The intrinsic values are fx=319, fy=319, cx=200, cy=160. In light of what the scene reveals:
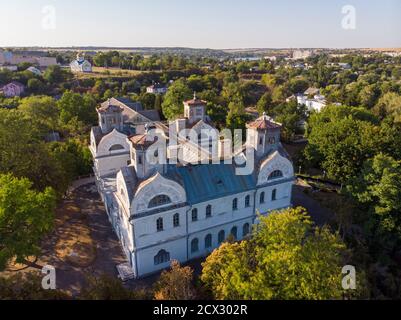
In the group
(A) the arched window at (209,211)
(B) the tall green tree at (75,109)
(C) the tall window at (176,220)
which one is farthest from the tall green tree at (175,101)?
(C) the tall window at (176,220)

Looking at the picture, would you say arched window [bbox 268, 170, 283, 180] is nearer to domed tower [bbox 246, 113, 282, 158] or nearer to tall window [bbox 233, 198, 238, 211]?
domed tower [bbox 246, 113, 282, 158]

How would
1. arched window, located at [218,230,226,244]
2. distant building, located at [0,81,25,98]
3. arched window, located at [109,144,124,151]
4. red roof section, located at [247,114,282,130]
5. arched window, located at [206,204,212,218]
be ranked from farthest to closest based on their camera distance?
distant building, located at [0,81,25,98] < arched window, located at [109,144,124,151] < arched window, located at [218,230,226,244] < red roof section, located at [247,114,282,130] < arched window, located at [206,204,212,218]

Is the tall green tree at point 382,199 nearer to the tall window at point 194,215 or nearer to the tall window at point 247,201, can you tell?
the tall window at point 247,201

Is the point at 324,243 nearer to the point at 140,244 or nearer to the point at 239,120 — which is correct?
the point at 140,244

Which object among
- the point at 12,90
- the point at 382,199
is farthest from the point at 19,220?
the point at 12,90

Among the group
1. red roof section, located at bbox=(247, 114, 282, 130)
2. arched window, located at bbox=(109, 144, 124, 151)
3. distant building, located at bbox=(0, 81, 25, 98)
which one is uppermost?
distant building, located at bbox=(0, 81, 25, 98)

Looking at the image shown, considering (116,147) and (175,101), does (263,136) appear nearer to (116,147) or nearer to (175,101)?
(116,147)

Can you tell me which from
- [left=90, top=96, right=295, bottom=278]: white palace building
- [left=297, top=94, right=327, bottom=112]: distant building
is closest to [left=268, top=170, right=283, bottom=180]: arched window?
[left=90, top=96, right=295, bottom=278]: white palace building
